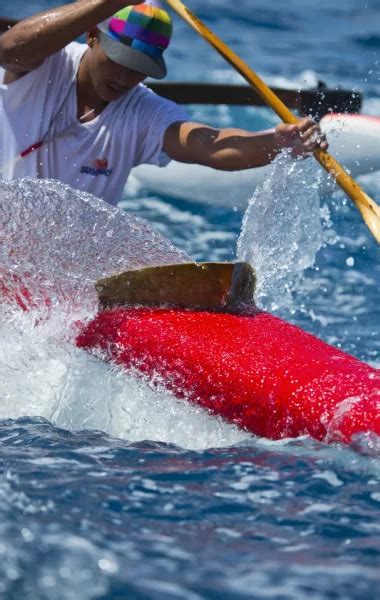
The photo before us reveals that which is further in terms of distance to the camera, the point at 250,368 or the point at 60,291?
the point at 60,291

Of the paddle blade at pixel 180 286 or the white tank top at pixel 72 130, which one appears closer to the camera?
the paddle blade at pixel 180 286

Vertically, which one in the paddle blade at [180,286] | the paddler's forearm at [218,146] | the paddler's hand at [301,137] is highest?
the paddler's hand at [301,137]

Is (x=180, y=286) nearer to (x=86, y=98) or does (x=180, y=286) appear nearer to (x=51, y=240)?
(x=51, y=240)

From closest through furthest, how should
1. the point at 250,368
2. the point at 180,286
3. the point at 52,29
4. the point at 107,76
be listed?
the point at 250,368 < the point at 180,286 < the point at 52,29 < the point at 107,76

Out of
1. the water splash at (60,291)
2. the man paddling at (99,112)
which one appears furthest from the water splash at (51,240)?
the man paddling at (99,112)

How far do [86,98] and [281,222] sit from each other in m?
0.59

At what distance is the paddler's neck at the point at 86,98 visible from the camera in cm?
248

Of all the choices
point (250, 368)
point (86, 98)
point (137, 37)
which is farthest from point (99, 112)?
point (250, 368)

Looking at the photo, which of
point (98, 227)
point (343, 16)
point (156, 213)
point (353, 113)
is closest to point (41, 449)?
point (98, 227)

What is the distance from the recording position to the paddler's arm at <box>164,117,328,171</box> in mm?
2469

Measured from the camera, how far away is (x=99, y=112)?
2520 millimetres

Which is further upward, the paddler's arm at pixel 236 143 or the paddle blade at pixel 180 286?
the paddler's arm at pixel 236 143

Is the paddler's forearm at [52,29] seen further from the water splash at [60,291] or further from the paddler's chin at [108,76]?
the water splash at [60,291]

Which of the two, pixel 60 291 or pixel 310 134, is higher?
pixel 310 134
